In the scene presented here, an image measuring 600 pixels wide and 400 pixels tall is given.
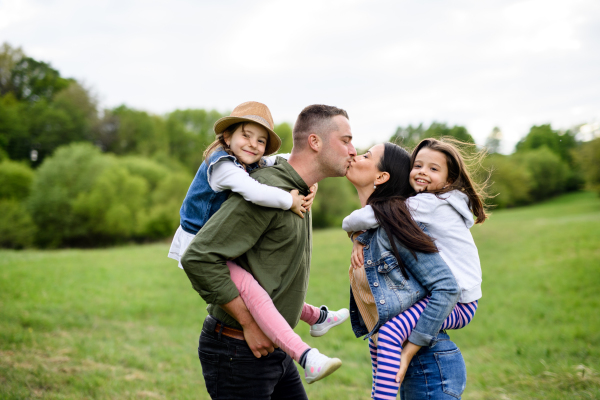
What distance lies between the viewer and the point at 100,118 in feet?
237

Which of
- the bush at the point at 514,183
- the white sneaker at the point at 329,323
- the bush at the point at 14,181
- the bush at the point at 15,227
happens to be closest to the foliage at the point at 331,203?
the bush at the point at 514,183

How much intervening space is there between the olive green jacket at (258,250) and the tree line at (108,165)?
2155cm

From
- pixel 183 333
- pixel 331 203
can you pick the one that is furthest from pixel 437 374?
pixel 331 203

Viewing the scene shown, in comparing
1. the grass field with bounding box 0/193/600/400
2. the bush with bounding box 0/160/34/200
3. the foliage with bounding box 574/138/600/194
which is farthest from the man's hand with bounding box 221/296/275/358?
the foliage with bounding box 574/138/600/194

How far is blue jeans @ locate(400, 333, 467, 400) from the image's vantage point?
2.44 metres

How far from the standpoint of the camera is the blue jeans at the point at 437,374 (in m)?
2.44

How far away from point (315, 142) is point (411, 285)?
113cm

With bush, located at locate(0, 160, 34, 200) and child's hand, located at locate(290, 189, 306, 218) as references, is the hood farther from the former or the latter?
bush, located at locate(0, 160, 34, 200)

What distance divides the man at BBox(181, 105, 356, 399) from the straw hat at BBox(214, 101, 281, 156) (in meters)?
0.21

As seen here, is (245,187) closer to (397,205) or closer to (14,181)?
(397,205)

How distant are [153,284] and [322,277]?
6.40 m

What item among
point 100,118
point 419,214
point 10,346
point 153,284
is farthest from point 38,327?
point 100,118

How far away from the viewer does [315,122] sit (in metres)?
2.92

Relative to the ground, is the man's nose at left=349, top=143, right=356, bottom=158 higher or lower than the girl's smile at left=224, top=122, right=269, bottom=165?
lower
